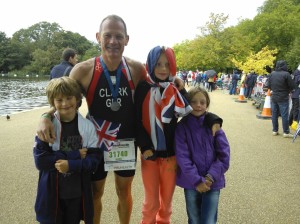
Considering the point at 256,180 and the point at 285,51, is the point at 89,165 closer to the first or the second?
the point at 256,180

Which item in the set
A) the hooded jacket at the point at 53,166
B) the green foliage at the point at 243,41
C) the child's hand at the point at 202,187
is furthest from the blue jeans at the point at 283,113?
the green foliage at the point at 243,41

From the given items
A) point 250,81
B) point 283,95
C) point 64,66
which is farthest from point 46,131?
point 250,81

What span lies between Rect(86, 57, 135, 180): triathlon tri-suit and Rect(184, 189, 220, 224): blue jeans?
2.80 feet

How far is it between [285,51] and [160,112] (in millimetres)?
45087

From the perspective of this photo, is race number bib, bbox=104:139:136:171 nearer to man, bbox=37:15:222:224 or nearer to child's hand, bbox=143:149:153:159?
man, bbox=37:15:222:224

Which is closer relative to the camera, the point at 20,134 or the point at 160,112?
the point at 160,112

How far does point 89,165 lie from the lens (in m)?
2.18

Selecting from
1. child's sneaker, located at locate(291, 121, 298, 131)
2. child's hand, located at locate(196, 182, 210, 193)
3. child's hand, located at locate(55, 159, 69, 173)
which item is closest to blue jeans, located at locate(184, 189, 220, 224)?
child's hand, located at locate(196, 182, 210, 193)

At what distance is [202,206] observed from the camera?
98.2 inches

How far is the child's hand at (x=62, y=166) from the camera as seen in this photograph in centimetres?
208

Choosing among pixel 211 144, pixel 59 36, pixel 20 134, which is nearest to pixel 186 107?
pixel 211 144

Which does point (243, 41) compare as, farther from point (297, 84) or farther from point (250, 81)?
point (297, 84)

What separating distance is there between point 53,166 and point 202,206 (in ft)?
4.56

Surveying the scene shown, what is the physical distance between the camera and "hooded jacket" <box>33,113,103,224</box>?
2115 mm
